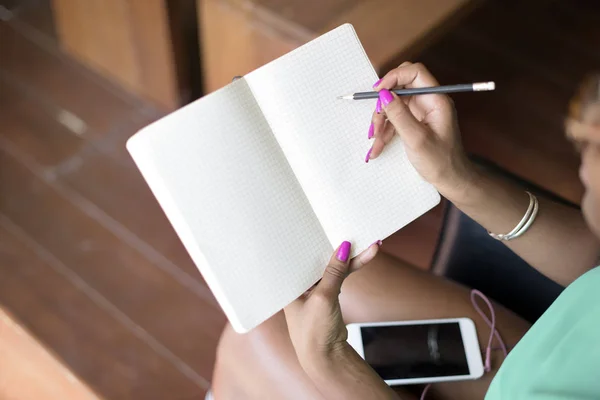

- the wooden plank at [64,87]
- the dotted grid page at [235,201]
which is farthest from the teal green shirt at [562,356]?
the wooden plank at [64,87]

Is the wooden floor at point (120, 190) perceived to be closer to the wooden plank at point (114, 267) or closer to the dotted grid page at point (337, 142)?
the wooden plank at point (114, 267)

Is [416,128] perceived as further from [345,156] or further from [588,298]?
[588,298]

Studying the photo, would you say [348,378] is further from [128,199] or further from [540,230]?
[128,199]

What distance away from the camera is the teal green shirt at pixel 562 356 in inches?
21.1

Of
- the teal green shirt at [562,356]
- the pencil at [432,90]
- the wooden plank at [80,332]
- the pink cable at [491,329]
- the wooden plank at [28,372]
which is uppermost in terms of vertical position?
the pencil at [432,90]

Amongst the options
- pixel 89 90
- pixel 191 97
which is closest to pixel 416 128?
pixel 191 97

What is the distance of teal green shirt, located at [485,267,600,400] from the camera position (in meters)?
0.54

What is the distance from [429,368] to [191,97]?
1013mm

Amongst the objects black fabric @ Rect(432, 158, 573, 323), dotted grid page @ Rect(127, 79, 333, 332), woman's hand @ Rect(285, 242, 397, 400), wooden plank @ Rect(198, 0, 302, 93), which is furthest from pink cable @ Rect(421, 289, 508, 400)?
wooden plank @ Rect(198, 0, 302, 93)

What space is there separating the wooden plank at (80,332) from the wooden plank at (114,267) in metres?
0.03

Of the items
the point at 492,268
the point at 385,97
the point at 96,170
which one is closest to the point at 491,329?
the point at 492,268

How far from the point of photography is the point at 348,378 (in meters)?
0.67

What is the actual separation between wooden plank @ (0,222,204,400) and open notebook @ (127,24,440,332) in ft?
2.10

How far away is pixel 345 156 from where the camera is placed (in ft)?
2.29
